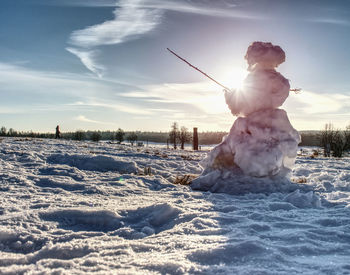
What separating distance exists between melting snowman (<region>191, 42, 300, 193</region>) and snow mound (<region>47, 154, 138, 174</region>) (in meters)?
2.31

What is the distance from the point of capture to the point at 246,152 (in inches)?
208

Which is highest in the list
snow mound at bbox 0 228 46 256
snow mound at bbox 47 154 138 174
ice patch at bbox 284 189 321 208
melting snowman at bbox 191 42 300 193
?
melting snowman at bbox 191 42 300 193

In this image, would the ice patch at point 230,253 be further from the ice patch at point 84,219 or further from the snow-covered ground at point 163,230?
the ice patch at point 84,219

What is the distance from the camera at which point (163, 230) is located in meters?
2.91

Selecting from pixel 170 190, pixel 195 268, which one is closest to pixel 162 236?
pixel 195 268

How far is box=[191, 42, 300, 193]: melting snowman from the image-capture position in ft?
16.9

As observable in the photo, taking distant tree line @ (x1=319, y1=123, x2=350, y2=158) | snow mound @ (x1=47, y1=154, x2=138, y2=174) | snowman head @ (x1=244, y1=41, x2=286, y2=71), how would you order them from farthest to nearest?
distant tree line @ (x1=319, y1=123, x2=350, y2=158)
snow mound @ (x1=47, y1=154, x2=138, y2=174)
snowman head @ (x1=244, y1=41, x2=286, y2=71)

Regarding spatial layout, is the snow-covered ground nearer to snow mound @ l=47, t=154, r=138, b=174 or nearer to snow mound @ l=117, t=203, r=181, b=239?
snow mound @ l=117, t=203, r=181, b=239

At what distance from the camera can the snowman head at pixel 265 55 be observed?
18.0 feet

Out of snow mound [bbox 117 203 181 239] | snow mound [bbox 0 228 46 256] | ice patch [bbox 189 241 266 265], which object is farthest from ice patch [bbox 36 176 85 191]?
ice patch [bbox 189 241 266 265]

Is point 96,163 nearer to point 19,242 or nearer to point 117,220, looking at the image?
point 117,220

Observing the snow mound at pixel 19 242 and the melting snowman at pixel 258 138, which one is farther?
the melting snowman at pixel 258 138

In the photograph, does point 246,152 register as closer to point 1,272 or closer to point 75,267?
point 75,267

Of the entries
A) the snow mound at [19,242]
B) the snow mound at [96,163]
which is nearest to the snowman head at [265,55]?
the snow mound at [96,163]
